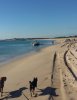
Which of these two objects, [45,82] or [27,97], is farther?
[45,82]

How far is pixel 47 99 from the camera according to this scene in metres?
12.7

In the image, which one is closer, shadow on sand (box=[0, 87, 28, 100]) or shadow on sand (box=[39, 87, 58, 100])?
shadow on sand (box=[39, 87, 58, 100])

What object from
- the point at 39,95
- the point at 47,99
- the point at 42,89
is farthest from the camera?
the point at 42,89

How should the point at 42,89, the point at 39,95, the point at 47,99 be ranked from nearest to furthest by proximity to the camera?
1. the point at 47,99
2. the point at 39,95
3. the point at 42,89

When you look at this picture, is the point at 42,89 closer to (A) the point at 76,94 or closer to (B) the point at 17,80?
(A) the point at 76,94

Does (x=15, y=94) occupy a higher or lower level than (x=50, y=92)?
lower

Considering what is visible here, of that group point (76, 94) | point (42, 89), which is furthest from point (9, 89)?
point (76, 94)

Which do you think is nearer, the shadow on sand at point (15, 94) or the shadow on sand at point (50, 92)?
the shadow on sand at point (50, 92)

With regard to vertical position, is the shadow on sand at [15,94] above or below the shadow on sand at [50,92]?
below

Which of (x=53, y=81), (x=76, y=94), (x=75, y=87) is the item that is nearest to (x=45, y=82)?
(x=53, y=81)

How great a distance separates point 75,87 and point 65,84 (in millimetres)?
1054

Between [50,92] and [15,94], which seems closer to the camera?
[50,92]

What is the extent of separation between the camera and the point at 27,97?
1334cm

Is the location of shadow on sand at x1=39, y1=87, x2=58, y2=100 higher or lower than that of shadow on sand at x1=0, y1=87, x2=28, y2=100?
higher
